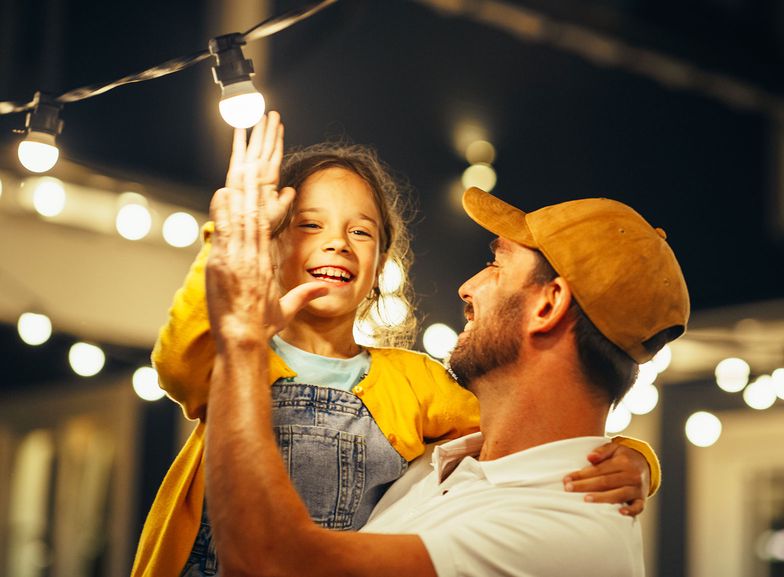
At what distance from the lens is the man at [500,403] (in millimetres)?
1693

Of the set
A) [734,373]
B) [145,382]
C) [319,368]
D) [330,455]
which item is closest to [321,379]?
[319,368]

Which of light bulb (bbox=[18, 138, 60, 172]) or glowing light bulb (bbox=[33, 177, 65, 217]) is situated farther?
glowing light bulb (bbox=[33, 177, 65, 217])

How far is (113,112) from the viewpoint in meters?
5.21

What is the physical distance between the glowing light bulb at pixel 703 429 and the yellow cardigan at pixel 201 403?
421 centimetres

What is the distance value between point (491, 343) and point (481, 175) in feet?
13.0

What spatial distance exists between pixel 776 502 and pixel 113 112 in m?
4.14

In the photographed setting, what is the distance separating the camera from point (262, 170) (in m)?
1.79

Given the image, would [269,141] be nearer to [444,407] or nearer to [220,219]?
[220,219]

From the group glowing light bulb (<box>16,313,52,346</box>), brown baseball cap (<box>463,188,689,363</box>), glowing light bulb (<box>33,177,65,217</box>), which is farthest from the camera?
glowing light bulb (<box>16,313,52,346</box>)

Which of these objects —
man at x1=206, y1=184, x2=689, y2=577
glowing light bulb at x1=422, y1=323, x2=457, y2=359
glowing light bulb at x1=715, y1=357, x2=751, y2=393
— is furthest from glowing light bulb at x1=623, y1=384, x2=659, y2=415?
man at x1=206, y1=184, x2=689, y2=577

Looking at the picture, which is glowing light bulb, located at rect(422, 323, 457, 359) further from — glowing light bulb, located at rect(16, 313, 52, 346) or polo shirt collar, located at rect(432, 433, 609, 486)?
polo shirt collar, located at rect(432, 433, 609, 486)

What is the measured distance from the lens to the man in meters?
1.69

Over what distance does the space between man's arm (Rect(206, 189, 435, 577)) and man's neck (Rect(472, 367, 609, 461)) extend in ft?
1.02

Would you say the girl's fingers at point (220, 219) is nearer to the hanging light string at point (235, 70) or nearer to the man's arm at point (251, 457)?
the man's arm at point (251, 457)
